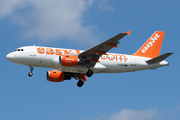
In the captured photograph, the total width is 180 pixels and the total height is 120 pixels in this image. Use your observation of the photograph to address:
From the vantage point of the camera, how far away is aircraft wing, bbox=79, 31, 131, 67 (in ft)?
122

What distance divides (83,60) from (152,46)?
39.6 ft

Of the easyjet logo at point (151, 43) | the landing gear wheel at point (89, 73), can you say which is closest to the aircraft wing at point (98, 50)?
the landing gear wheel at point (89, 73)

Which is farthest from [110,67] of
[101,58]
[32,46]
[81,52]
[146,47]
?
[32,46]

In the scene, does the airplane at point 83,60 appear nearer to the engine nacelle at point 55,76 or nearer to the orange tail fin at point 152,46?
the engine nacelle at point 55,76

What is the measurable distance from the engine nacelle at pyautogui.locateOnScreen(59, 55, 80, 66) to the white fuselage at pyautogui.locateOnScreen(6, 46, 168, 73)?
2.55 ft

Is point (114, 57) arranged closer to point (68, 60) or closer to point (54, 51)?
point (68, 60)

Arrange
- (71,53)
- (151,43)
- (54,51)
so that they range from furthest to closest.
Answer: (151,43), (71,53), (54,51)

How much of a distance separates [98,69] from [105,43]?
519 cm

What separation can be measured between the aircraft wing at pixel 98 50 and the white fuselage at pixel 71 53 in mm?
1154

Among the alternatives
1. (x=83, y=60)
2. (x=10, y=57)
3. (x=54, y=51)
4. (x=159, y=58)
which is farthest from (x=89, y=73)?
(x=10, y=57)

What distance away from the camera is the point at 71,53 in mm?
Result: 41562

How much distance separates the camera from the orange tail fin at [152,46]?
46.1m

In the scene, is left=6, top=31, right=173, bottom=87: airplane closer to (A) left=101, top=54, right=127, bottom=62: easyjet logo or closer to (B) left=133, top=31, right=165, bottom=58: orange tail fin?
(A) left=101, top=54, right=127, bottom=62: easyjet logo

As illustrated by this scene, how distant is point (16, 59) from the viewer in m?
40.4
